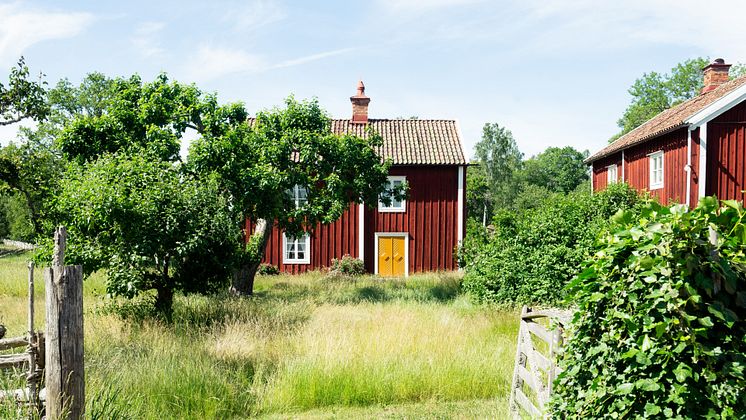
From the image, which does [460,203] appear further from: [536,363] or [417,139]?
[536,363]

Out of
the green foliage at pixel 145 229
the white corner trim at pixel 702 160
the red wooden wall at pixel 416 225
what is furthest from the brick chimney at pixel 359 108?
the green foliage at pixel 145 229

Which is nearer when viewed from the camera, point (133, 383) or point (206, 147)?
point (133, 383)

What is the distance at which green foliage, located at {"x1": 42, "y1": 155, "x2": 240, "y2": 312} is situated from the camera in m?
10.0

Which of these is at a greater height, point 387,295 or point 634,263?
point 634,263

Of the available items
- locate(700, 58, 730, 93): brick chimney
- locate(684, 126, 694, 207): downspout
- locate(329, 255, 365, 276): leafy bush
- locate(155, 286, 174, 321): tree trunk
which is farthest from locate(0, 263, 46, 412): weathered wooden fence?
locate(700, 58, 730, 93): brick chimney

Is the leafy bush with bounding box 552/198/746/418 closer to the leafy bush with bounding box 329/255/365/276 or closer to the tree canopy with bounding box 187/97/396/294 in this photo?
the tree canopy with bounding box 187/97/396/294

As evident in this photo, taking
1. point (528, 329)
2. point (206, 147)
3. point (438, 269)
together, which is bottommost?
point (438, 269)

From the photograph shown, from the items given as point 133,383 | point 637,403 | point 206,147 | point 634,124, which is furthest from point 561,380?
point 634,124

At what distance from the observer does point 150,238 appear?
10.3 meters

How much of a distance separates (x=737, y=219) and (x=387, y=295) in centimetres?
1285

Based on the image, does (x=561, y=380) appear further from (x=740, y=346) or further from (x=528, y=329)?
(x=528, y=329)

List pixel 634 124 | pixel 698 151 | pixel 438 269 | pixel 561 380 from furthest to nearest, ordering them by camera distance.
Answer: pixel 634 124 < pixel 438 269 < pixel 698 151 < pixel 561 380

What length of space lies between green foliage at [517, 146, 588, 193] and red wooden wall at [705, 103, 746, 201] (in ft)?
185

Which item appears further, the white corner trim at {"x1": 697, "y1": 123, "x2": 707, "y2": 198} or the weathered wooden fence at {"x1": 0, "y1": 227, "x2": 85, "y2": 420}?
the white corner trim at {"x1": 697, "y1": 123, "x2": 707, "y2": 198}
